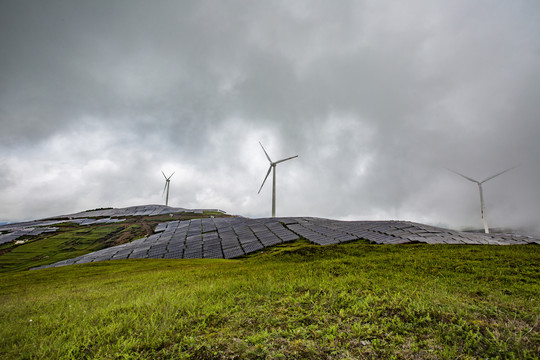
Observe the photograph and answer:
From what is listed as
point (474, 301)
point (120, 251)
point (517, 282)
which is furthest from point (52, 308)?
point (120, 251)

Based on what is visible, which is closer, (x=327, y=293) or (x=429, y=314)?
(x=429, y=314)

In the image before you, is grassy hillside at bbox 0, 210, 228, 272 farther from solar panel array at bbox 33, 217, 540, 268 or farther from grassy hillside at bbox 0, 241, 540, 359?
grassy hillside at bbox 0, 241, 540, 359

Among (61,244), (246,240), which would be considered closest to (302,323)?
(246,240)

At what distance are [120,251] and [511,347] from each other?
2124 inches

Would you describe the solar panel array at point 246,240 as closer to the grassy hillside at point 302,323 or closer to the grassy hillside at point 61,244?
the grassy hillside at point 61,244

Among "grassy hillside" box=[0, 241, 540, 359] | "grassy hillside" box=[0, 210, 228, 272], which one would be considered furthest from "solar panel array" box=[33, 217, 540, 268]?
"grassy hillside" box=[0, 241, 540, 359]

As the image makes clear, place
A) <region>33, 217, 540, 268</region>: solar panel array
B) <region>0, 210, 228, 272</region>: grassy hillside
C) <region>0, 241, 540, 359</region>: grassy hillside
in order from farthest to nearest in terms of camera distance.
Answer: <region>0, 210, 228, 272</region>: grassy hillside → <region>33, 217, 540, 268</region>: solar panel array → <region>0, 241, 540, 359</region>: grassy hillside

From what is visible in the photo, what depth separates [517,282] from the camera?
34.6 ft

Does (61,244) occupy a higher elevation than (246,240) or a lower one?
lower

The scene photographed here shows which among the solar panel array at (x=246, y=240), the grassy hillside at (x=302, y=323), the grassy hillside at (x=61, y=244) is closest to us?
the grassy hillside at (x=302, y=323)

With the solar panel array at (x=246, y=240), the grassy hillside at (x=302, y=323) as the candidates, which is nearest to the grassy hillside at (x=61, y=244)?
the solar panel array at (x=246, y=240)

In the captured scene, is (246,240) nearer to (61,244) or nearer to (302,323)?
(302,323)

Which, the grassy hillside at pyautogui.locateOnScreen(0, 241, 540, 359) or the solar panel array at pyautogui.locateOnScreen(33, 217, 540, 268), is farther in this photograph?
the solar panel array at pyautogui.locateOnScreen(33, 217, 540, 268)

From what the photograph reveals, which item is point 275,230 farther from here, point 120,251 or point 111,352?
point 111,352
